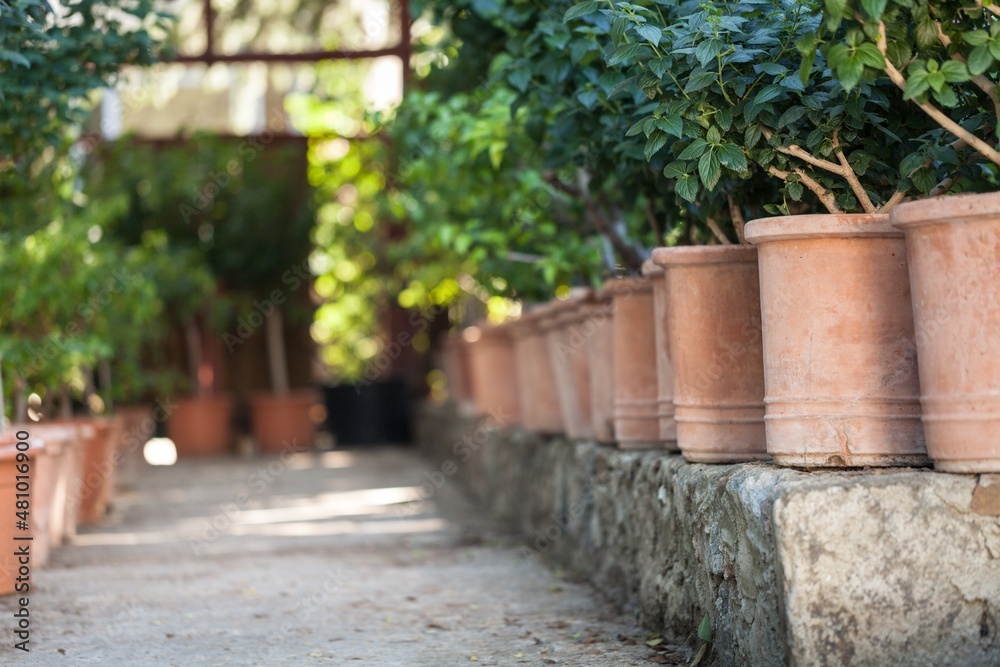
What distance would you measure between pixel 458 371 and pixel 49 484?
386 centimetres

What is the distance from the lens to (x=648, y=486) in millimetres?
2994

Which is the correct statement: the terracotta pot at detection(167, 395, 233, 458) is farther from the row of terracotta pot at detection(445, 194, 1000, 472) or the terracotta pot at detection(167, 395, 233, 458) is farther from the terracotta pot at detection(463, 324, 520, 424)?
the row of terracotta pot at detection(445, 194, 1000, 472)

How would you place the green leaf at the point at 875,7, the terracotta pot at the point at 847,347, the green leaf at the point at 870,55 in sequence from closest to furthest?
1. the green leaf at the point at 875,7
2. the green leaf at the point at 870,55
3. the terracotta pot at the point at 847,347

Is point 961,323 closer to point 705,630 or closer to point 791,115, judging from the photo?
point 791,115

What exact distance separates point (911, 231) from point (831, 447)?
386mm

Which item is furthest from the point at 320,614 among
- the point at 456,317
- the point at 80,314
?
the point at 456,317

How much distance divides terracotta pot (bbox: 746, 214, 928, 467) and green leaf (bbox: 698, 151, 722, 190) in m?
0.16

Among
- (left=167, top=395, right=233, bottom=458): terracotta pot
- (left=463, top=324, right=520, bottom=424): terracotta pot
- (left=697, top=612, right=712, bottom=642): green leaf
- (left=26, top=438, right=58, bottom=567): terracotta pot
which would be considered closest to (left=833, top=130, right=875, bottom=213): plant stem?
(left=697, top=612, right=712, bottom=642): green leaf

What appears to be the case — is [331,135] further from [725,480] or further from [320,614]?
[725,480]

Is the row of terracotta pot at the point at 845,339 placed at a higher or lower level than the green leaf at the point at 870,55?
lower

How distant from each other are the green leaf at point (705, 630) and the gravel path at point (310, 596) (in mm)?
135

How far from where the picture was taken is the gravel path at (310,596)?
270 cm

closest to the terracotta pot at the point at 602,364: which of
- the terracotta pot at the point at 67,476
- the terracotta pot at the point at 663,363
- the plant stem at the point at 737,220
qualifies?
the terracotta pot at the point at 663,363

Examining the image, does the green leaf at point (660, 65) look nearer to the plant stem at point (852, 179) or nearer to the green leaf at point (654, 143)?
the green leaf at point (654, 143)
